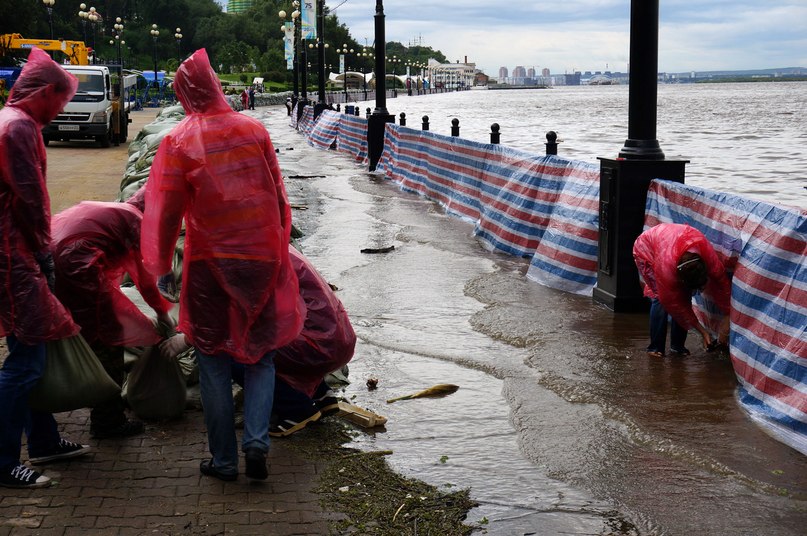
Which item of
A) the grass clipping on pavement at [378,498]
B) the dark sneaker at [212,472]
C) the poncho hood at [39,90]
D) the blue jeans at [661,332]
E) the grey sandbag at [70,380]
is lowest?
the grass clipping on pavement at [378,498]

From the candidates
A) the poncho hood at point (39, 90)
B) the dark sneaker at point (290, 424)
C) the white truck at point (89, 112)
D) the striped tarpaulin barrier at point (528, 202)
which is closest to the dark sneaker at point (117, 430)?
the dark sneaker at point (290, 424)

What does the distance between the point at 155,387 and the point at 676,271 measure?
3.28 metres

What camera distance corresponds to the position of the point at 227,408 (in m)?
4.60

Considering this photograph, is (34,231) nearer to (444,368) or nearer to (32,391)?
(32,391)

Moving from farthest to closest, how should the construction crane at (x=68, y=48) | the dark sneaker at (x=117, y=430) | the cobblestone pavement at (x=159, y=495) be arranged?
the construction crane at (x=68, y=48) < the dark sneaker at (x=117, y=430) < the cobblestone pavement at (x=159, y=495)

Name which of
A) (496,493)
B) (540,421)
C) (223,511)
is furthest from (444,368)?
(223,511)

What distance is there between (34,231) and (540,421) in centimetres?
276

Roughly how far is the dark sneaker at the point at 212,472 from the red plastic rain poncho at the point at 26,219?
850mm

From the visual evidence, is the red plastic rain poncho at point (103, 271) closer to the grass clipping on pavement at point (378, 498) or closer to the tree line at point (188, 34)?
the grass clipping on pavement at point (378, 498)

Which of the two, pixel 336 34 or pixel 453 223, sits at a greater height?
pixel 336 34

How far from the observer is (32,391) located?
457 centimetres

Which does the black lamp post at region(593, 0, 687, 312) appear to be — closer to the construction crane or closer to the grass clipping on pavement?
the grass clipping on pavement

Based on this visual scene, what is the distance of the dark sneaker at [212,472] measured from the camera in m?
4.58

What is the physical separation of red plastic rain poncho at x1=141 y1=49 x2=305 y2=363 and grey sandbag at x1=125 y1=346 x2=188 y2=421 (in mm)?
782
